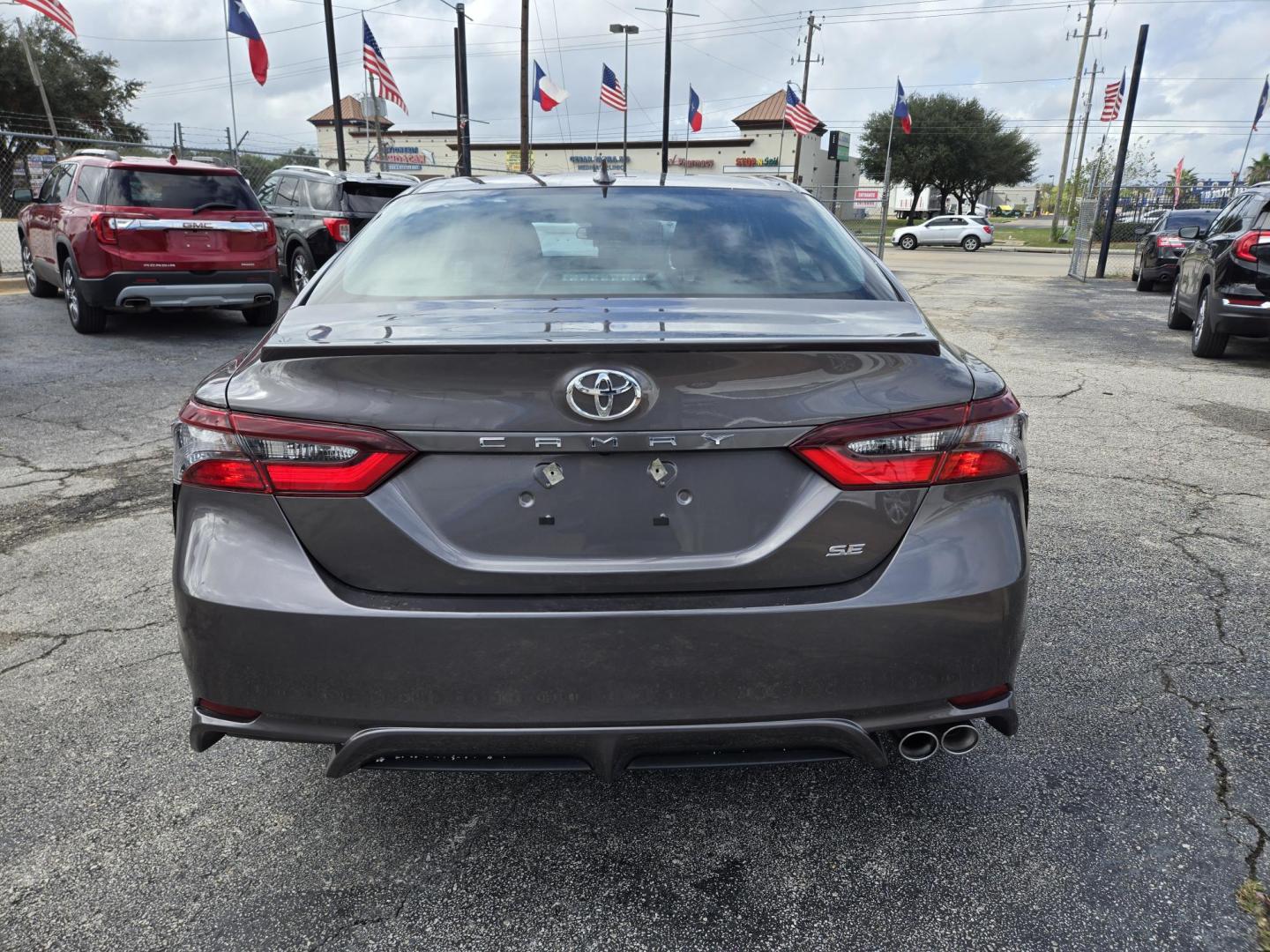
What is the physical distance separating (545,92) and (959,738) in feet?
119

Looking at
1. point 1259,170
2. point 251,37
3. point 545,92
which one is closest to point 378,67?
point 251,37

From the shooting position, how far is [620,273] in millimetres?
2639

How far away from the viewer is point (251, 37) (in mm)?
23203

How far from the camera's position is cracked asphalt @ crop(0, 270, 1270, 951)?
2119mm

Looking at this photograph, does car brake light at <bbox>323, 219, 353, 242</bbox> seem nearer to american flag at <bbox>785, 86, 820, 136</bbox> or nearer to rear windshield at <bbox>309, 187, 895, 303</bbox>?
rear windshield at <bbox>309, 187, 895, 303</bbox>

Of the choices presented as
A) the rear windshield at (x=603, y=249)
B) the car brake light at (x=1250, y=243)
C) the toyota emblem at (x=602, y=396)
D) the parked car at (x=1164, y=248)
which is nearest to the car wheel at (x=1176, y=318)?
the car brake light at (x=1250, y=243)

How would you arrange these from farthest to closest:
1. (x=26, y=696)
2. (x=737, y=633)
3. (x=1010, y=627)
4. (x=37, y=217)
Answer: (x=37, y=217) < (x=26, y=696) < (x=1010, y=627) < (x=737, y=633)

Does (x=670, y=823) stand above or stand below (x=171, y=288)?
below

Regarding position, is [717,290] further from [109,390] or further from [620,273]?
[109,390]

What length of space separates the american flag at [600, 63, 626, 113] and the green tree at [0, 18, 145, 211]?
78.4 feet

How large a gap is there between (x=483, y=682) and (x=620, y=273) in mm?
1245

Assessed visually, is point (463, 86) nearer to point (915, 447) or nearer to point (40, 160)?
point (40, 160)

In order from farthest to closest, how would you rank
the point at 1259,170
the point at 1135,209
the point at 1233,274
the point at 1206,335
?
the point at 1259,170, the point at 1135,209, the point at 1206,335, the point at 1233,274

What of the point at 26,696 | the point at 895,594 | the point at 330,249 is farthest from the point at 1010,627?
the point at 330,249
